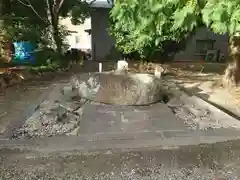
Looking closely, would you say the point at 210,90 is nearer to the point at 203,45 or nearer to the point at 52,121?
the point at 52,121

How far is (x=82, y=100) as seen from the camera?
7.65 meters

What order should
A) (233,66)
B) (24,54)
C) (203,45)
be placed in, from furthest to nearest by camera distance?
(203,45) → (24,54) → (233,66)

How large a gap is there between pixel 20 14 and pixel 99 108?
12057 mm

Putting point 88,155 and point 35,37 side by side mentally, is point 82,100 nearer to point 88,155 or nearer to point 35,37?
point 88,155

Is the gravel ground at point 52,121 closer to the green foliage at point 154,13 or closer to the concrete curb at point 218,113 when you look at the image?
the green foliage at point 154,13

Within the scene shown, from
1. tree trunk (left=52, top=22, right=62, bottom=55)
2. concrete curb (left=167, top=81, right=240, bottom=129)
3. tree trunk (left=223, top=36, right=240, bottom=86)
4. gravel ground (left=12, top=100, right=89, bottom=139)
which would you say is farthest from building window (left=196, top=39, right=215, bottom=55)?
gravel ground (left=12, top=100, right=89, bottom=139)

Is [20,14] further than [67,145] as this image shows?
Yes

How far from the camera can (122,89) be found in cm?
726

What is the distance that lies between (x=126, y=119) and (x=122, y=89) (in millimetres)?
1030

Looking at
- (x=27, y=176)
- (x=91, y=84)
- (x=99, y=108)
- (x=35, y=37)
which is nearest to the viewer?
(x=27, y=176)

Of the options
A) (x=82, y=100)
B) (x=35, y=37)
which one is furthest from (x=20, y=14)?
(x=82, y=100)

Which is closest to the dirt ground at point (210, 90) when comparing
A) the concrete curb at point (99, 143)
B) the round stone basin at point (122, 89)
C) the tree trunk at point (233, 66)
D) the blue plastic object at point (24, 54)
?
the tree trunk at point (233, 66)

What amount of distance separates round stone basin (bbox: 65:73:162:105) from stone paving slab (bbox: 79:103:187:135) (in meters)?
0.18

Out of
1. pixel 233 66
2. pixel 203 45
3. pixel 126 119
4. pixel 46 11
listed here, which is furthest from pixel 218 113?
pixel 203 45
